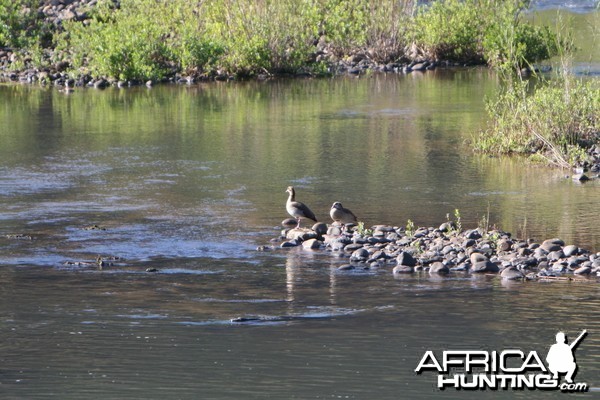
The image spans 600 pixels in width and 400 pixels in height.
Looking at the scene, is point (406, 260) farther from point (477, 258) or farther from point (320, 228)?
point (320, 228)

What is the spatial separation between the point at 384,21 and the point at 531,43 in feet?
14.8

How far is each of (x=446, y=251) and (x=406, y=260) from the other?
0.62 m

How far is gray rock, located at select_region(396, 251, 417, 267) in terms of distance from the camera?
12203mm

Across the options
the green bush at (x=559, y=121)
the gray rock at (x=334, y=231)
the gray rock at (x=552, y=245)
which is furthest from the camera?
the green bush at (x=559, y=121)

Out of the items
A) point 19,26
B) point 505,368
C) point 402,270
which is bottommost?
point 505,368

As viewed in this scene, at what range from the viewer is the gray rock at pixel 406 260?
480 inches

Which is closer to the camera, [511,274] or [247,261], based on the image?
[511,274]

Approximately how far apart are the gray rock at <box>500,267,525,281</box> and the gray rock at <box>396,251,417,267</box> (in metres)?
0.96

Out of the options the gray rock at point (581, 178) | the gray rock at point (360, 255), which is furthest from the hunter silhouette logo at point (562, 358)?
the gray rock at point (581, 178)

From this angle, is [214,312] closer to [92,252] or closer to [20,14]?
[92,252]

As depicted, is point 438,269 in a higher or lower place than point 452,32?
lower

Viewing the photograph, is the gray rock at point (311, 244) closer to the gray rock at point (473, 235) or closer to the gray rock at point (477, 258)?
the gray rock at point (473, 235)

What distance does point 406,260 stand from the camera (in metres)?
12.2

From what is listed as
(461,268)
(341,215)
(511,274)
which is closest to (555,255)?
(511,274)
